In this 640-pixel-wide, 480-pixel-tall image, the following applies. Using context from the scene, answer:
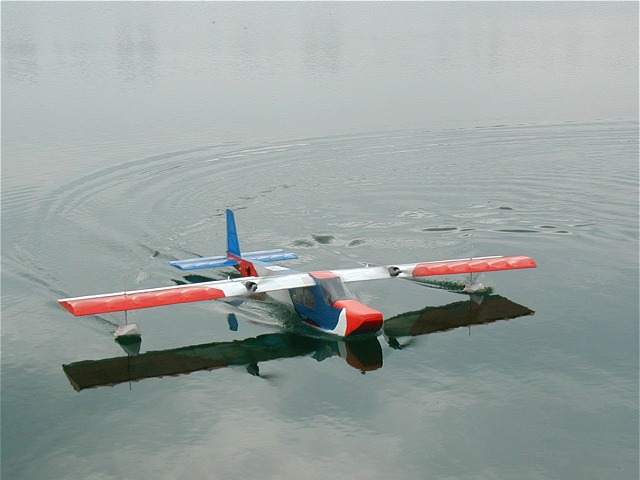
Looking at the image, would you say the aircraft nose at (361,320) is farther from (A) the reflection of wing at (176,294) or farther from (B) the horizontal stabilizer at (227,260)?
(B) the horizontal stabilizer at (227,260)

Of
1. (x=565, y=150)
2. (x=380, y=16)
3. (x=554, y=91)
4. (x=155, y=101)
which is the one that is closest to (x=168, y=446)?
(x=565, y=150)

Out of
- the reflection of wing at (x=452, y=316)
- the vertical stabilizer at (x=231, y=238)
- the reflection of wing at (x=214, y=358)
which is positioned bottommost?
A: the reflection of wing at (x=214, y=358)

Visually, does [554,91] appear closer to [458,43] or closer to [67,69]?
[458,43]

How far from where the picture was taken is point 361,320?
106 feet

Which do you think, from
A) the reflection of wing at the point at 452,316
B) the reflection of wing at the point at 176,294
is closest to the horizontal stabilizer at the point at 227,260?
the reflection of wing at the point at 176,294

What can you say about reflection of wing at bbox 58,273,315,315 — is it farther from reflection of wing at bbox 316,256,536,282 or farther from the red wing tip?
reflection of wing at bbox 316,256,536,282

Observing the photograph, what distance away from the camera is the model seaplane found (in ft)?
108

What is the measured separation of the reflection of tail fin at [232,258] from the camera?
41.5 metres

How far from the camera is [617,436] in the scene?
90.0 ft

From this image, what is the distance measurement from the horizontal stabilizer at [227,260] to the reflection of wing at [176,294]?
19.1 feet

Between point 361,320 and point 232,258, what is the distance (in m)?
12.0

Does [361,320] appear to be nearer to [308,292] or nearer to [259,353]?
[308,292]

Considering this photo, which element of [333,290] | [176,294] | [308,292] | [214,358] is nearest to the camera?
[214,358]

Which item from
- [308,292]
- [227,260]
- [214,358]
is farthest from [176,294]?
[227,260]
